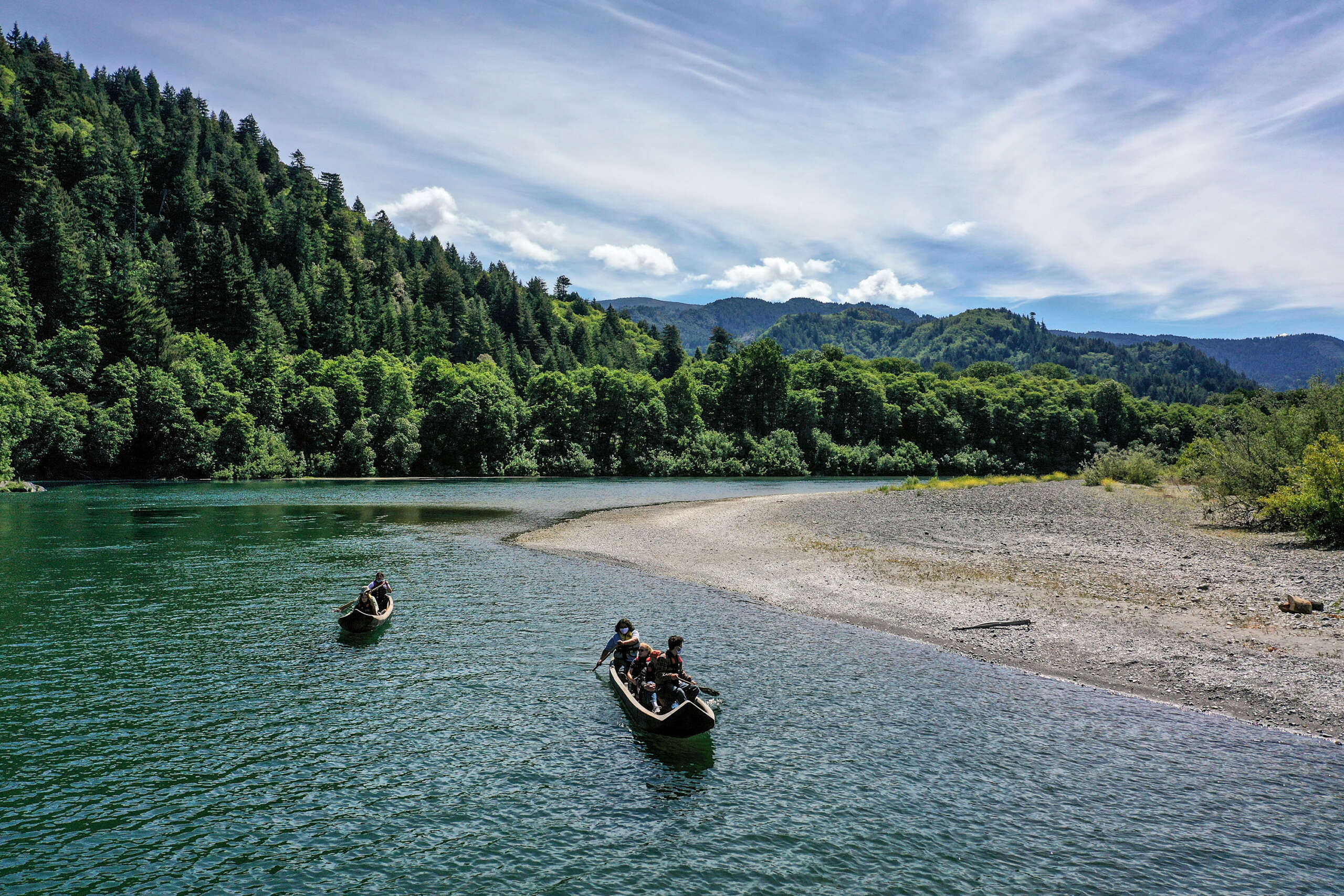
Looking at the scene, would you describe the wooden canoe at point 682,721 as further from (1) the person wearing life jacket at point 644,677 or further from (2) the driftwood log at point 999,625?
(2) the driftwood log at point 999,625

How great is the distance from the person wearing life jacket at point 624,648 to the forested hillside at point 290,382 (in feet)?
320

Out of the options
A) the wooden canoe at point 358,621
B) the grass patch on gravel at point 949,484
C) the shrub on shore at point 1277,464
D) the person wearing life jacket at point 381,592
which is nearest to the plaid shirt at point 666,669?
the wooden canoe at point 358,621

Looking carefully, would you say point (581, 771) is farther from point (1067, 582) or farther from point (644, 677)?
point (1067, 582)

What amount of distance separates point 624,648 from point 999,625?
14479mm

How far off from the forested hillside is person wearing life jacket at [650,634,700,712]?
100423 mm

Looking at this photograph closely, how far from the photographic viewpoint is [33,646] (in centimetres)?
2348

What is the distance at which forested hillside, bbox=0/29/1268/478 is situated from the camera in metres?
109

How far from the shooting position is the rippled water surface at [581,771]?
11.9 metres

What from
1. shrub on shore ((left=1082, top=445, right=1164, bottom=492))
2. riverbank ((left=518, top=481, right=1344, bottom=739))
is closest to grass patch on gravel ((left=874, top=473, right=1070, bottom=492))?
shrub on shore ((left=1082, top=445, right=1164, bottom=492))

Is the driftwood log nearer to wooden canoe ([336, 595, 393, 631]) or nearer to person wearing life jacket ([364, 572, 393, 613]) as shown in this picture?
wooden canoe ([336, 595, 393, 631])

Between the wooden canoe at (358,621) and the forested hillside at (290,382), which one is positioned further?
the forested hillside at (290,382)

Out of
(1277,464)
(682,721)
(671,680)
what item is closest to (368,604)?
(671,680)

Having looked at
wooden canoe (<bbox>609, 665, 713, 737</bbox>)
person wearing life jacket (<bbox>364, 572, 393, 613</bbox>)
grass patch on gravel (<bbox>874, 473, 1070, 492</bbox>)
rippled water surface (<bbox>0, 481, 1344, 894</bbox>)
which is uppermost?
grass patch on gravel (<bbox>874, 473, 1070, 492</bbox>)

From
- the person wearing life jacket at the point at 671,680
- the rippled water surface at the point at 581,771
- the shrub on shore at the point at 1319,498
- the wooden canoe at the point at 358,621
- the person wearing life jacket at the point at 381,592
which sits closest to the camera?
the rippled water surface at the point at 581,771
